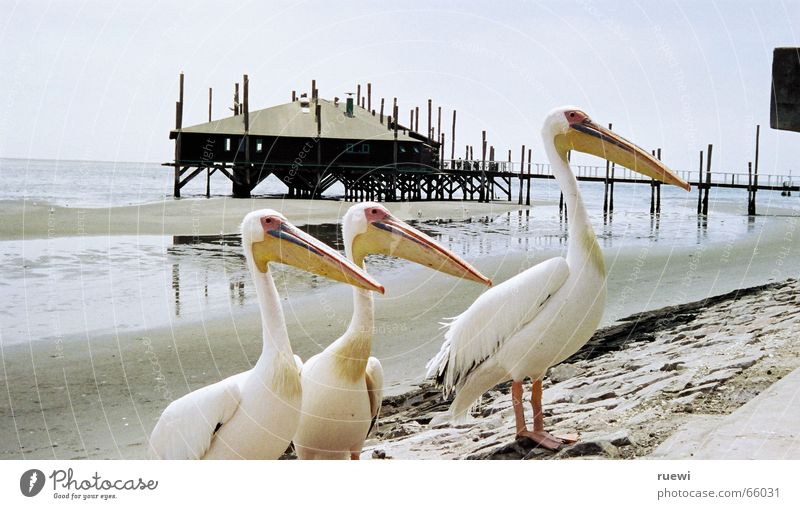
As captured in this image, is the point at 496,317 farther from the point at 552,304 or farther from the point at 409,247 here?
the point at 409,247

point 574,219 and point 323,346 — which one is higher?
point 574,219

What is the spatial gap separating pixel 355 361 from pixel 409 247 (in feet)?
1.27

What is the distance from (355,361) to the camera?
265 cm

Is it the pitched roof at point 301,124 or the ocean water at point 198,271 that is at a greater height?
the pitched roof at point 301,124

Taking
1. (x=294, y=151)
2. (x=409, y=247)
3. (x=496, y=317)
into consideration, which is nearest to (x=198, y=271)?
(x=496, y=317)

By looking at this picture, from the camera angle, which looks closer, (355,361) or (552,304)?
(355,361)

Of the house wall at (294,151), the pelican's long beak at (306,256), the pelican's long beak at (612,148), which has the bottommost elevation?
the pelican's long beak at (306,256)

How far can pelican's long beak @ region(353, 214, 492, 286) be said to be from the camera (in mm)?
2551

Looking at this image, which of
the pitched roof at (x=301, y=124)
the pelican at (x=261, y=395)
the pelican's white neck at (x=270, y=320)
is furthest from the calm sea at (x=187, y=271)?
the pitched roof at (x=301, y=124)

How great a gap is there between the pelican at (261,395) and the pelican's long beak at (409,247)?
276 millimetres

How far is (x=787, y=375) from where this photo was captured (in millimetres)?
3377

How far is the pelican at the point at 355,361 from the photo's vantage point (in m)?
2.61

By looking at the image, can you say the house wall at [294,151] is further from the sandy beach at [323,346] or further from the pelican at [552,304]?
the pelican at [552,304]
